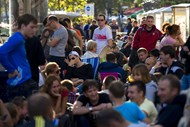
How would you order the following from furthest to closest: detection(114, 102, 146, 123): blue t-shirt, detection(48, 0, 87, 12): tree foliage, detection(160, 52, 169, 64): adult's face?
detection(48, 0, 87, 12): tree foliage → detection(160, 52, 169, 64): adult's face → detection(114, 102, 146, 123): blue t-shirt

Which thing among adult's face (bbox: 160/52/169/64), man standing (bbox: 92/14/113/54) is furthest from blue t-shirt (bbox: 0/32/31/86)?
man standing (bbox: 92/14/113/54)

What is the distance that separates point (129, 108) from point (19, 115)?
76.7 inches

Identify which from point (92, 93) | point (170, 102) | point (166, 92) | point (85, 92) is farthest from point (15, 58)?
point (170, 102)

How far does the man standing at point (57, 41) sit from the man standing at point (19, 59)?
4124mm

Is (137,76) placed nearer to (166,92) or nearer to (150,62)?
(166,92)

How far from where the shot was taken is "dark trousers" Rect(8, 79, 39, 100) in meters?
11.6

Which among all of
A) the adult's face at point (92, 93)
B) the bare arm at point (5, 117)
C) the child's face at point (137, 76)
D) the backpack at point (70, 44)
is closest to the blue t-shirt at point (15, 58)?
the adult's face at point (92, 93)

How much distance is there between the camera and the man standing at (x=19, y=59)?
11320mm

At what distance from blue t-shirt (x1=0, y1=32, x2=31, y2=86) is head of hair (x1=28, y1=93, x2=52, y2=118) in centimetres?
227

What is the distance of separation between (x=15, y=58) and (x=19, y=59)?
64mm

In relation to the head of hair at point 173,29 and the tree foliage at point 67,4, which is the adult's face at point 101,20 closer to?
the head of hair at point 173,29

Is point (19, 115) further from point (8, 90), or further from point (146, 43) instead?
point (146, 43)

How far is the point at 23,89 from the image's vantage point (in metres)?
11.6

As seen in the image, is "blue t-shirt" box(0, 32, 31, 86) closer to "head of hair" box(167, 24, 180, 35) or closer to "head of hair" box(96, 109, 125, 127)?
"head of hair" box(96, 109, 125, 127)
